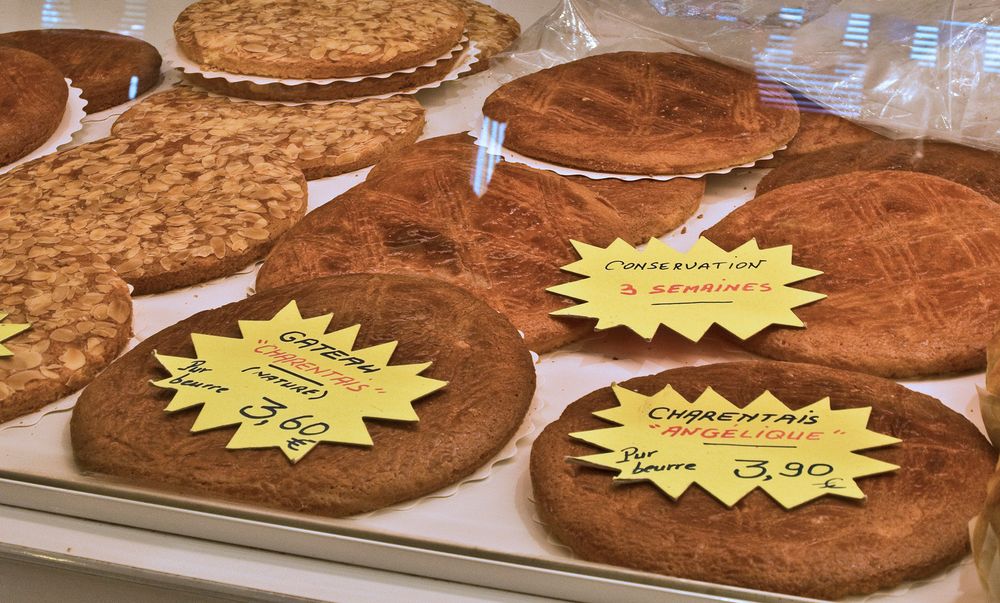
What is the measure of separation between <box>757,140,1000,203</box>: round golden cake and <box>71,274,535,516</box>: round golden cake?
79 cm

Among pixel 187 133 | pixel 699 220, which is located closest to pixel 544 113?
pixel 699 220

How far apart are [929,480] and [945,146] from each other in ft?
3.47

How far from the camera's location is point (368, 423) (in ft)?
4.25

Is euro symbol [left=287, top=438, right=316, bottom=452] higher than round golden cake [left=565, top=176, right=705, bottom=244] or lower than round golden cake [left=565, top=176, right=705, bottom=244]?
higher

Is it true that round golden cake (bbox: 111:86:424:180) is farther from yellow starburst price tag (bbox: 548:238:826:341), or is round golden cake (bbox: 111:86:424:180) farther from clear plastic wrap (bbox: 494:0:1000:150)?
yellow starburst price tag (bbox: 548:238:826:341)

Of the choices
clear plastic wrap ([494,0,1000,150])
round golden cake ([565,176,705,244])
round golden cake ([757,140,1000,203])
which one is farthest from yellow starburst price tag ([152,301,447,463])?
clear plastic wrap ([494,0,1000,150])

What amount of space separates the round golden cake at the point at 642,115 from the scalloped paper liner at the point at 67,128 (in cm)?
92

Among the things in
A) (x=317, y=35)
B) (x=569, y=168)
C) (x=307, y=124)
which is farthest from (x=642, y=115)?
(x=317, y=35)

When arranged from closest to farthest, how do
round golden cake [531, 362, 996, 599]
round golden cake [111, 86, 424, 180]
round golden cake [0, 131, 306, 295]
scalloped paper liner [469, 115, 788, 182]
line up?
round golden cake [531, 362, 996, 599], round golden cake [0, 131, 306, 295], scalloped paper liner [469, 115, 788, 182], round golden cake [111, 86, 424, 180]

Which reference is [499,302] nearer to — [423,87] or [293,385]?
[293,385]

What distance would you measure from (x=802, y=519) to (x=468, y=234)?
0.86 meters

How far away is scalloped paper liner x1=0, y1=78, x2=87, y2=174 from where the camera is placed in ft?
7.38

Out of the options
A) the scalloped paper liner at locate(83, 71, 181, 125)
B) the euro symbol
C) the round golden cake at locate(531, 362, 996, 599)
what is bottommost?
the scalloped paper liner at locate(83, 71, 181, 125)

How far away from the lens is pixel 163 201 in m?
1.98
